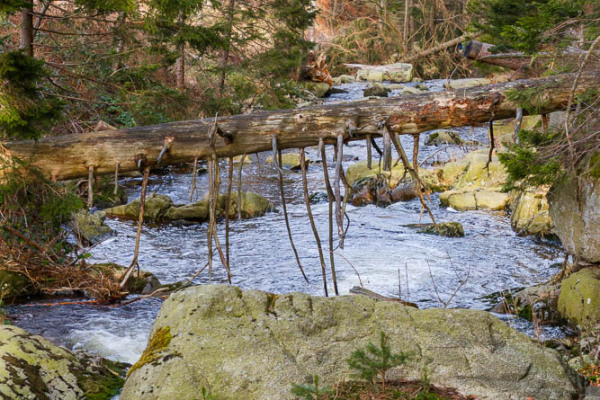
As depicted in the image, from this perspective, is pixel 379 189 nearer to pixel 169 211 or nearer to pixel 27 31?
pixel 169 211

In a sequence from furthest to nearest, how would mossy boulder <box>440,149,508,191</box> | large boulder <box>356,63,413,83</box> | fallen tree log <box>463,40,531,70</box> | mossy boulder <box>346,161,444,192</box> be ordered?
large boulder <box>356,63,413,83</box> < mossy boulder <box>346,161,444,192</box> < mossy boulder <box>440,149,508,191</box> < fallen tree log <box>463,40,531,70</box>

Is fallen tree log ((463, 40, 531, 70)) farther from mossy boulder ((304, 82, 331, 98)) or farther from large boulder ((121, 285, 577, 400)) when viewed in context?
mossy boulder ((304, 82, 331, 98))

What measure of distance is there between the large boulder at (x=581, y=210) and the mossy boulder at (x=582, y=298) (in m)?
0.24

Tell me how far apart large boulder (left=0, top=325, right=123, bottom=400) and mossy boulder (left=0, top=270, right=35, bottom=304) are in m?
2.35

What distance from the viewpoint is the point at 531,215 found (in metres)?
11.5

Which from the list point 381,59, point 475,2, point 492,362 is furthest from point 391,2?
point 492,362

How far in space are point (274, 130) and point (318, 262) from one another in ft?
A: 13.5

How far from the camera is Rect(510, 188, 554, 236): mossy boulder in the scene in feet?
36.1

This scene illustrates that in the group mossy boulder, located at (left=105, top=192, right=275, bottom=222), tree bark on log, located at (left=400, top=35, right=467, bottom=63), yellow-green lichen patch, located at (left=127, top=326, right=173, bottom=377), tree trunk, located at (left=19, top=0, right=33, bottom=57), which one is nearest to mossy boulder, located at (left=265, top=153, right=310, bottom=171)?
mossy boulder, located at (left=105, top=192, right=275, bottom=222)

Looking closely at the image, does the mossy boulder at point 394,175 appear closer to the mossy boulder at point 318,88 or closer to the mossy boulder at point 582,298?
the mossy boulder at point 582,298

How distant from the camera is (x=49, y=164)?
6191 mm

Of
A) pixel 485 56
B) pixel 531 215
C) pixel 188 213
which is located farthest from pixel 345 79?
pixel 531 215

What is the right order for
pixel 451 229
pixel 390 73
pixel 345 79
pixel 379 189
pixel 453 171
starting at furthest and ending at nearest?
1. pixel 345 79
2. pixel 390 73
3. pixel 453 171
4. pixel 379 189
5. pixel 451 229

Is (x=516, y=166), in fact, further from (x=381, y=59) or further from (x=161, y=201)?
(x=381, y=59)
